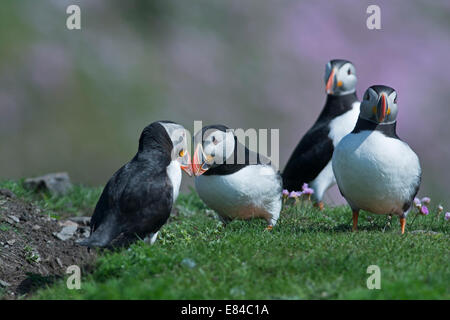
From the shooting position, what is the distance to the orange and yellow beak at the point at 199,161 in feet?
22.4

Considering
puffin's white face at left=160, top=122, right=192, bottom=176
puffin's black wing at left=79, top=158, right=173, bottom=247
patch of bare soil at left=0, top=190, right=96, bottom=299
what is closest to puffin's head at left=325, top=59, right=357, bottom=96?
puffin's white face at left=160, top=122, right=192, bottom=176

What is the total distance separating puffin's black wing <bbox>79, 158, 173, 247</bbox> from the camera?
6258 mm

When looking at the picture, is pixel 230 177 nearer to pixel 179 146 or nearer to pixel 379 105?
pixel 179 146

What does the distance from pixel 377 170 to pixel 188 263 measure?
6.56 feet

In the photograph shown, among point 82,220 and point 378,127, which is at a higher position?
point 378,127

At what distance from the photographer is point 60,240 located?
797cm

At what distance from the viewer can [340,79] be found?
30.0 feet

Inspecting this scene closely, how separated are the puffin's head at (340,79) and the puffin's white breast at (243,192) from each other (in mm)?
2339

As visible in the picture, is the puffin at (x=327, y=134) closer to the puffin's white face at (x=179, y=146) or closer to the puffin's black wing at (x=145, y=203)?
the puffin's white face at (x=179, y=146)

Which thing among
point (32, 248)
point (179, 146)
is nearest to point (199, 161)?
point (179, 146)

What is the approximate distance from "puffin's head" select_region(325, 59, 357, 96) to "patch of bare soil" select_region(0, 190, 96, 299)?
347 cm

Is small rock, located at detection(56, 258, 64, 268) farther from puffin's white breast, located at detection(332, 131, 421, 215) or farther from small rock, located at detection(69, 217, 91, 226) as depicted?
puffin's white breast, located at detection(332, 131, 421, 215)

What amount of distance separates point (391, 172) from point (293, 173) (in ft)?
9.46
